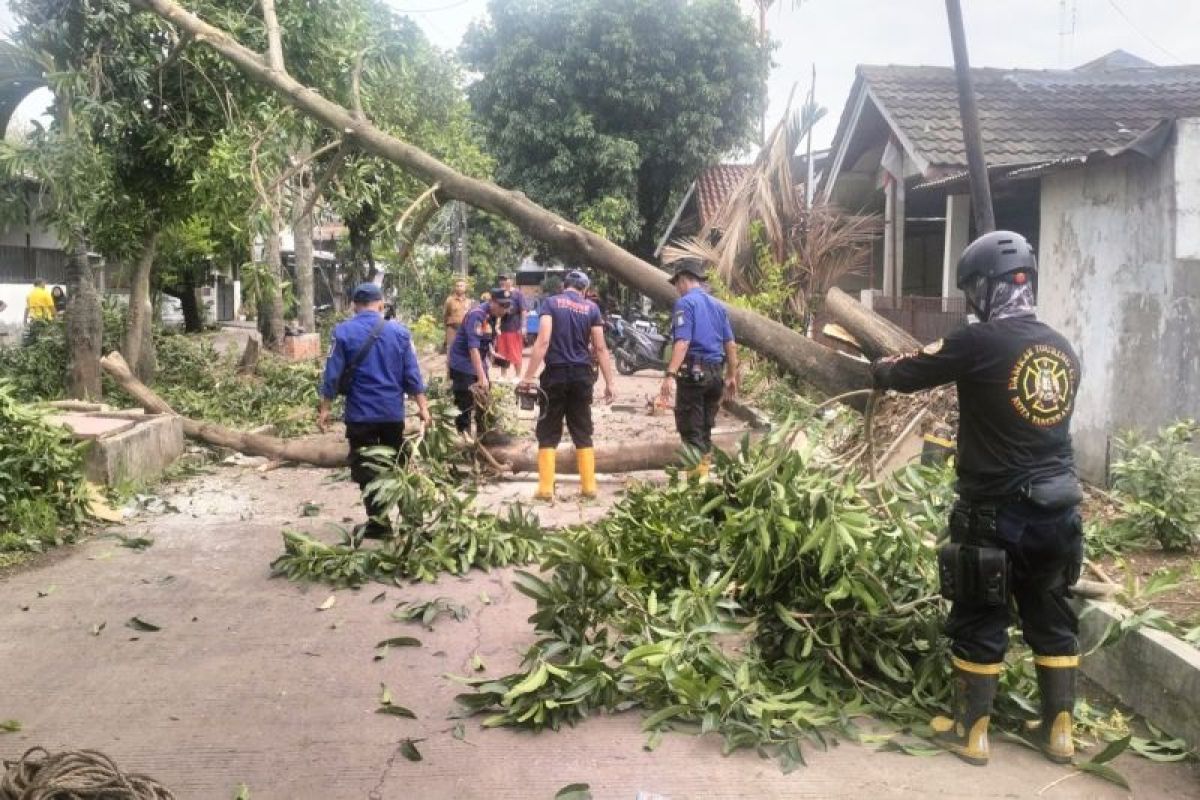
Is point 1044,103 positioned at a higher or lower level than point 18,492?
higher

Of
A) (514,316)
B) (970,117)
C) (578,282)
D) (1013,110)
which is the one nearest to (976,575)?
(970,117)

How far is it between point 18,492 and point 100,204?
588 centimetres

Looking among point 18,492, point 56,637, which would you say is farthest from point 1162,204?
point 18,492

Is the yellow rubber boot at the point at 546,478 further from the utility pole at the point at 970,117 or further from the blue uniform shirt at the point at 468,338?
the utility pole at the point at 970,117

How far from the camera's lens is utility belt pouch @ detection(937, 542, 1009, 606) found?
362 cm

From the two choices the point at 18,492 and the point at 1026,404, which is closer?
the point at 1026,404

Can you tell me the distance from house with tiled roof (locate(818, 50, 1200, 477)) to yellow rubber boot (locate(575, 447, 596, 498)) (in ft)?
12.6

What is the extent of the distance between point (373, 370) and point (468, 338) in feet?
9.97

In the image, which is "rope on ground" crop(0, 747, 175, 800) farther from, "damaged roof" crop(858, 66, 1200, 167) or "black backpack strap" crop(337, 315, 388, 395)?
"damaged roof" crop(858, 66, 1200, 167)

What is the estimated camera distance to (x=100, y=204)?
Answer: 11.9 m

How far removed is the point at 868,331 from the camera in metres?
5.97

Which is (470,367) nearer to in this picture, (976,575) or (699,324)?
(699,324)

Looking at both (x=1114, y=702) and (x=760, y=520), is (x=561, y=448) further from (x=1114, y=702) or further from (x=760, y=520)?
(x=1114, y=702)

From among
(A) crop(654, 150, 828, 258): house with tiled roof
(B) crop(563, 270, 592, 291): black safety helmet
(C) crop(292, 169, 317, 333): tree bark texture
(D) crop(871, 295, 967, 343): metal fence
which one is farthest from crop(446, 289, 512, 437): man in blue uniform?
(A) crop(654, 150, 828, 258): house with tiled roof
